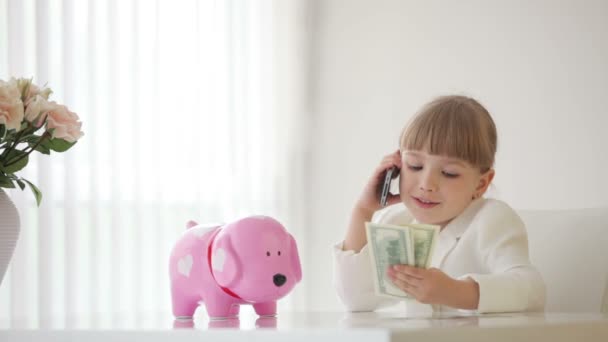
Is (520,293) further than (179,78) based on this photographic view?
No

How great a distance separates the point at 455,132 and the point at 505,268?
11.3 inches

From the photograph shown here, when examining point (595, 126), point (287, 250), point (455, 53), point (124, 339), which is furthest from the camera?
point (455, 53)

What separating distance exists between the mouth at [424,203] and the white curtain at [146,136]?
165 cm

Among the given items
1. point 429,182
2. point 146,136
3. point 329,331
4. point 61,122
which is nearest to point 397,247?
point 429,182

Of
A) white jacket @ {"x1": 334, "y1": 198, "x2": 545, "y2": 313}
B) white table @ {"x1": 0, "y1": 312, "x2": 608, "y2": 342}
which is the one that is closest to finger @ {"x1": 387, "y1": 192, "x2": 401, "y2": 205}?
white jacket @ {"x1": 334, "y1": 198, "x2": 545, "y2": 313}

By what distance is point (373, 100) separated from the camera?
3.64 m

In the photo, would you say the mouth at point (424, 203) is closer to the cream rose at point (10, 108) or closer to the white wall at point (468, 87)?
the cream rose at point (10, 108)

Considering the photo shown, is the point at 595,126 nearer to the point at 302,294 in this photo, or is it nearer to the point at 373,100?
the point at 373,100

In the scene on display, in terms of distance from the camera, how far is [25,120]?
194cm

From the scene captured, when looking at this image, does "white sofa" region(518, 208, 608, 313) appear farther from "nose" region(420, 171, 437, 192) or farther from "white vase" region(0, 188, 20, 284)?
"white vase" region(0, 188, 20, 284)

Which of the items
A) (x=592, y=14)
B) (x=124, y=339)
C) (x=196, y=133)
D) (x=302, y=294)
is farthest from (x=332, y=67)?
(x=124, y=339)

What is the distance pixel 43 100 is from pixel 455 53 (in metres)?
1.71

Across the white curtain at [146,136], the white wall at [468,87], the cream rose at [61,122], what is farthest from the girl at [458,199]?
the white curtain at [146,136]

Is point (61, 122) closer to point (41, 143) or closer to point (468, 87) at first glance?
point (41, 143)
